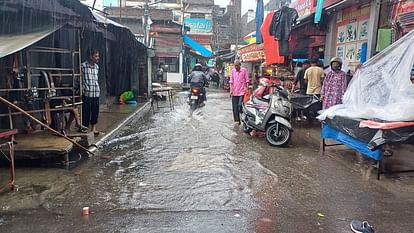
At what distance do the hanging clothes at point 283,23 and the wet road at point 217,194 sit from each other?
4.77 m

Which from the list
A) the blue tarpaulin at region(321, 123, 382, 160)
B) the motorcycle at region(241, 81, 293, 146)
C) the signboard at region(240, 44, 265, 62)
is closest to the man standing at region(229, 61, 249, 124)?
the motorcycle at region(241, 81, 293, 146)

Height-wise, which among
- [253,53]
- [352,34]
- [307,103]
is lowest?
[307,103]

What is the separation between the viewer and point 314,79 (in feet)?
30.8

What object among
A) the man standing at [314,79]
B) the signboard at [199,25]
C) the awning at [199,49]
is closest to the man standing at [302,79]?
the man standing at [314,79]

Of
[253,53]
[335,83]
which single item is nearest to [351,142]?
[335,83]

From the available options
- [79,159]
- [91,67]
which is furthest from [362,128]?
[91,67]

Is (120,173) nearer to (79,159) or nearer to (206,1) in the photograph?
(79,159)

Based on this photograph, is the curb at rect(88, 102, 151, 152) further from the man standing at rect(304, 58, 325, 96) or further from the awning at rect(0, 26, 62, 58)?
the man standing at rect(304, 58, 325, 96)

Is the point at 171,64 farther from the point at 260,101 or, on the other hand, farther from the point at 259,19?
the point at 260,101

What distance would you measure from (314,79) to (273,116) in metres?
2.64

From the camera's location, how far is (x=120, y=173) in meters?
5.26

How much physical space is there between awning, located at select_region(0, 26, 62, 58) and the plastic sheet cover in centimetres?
488

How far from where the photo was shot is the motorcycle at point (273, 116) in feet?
23.8

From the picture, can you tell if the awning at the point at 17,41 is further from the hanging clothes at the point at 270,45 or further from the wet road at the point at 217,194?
the hanging clothes at the point at 270,45
